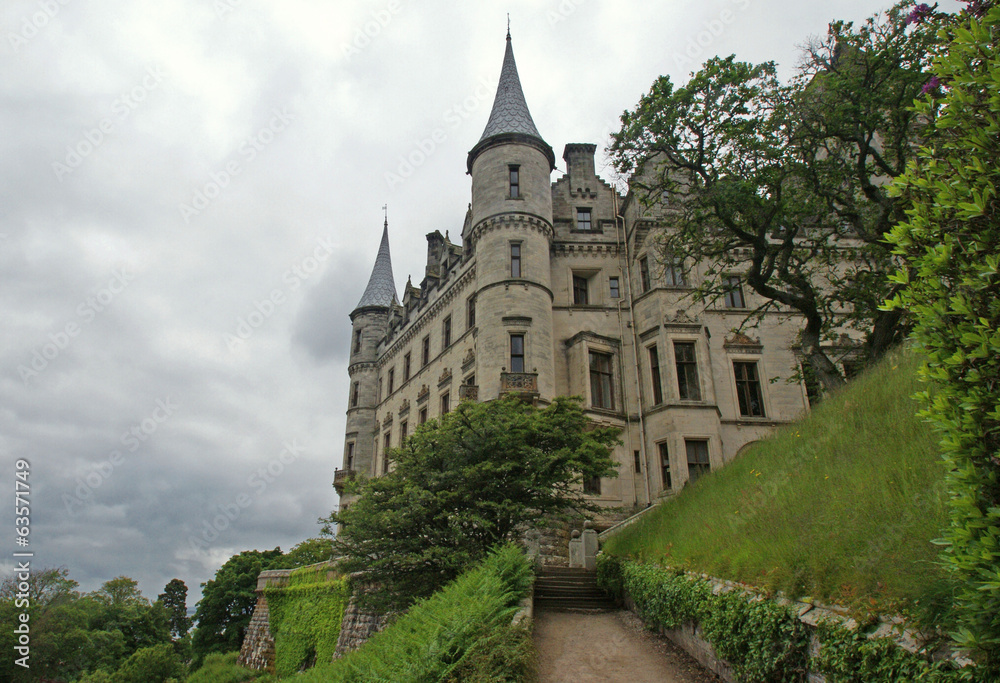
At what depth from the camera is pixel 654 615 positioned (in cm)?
1023

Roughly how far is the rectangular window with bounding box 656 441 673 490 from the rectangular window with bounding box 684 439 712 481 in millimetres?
801

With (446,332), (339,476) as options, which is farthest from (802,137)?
(339,476)

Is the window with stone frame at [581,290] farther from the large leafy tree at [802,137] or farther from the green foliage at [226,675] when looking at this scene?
the green foliage at [226,675]

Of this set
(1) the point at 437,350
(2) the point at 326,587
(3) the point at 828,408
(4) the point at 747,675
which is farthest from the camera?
(1) the point at 437,350

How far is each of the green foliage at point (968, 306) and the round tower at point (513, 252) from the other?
18.3 meters

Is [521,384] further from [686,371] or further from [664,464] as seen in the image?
[686,371]

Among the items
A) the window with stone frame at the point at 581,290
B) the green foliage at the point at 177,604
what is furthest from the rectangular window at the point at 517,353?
the green foliage at the point at 177,604

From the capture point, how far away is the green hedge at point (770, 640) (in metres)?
4.52

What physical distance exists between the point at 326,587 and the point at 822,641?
22637 mm

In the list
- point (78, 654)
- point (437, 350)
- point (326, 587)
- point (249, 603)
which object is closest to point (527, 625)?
point (326, 587)

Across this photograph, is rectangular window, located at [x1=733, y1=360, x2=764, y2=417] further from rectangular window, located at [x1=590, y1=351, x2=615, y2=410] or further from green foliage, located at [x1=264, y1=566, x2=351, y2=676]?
green foliage, located at [x1=264, y1=566, x2=351, y2=676]

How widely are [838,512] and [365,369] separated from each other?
3628 centimetres

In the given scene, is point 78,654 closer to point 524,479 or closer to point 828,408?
point 524,479

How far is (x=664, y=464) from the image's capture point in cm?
2286
